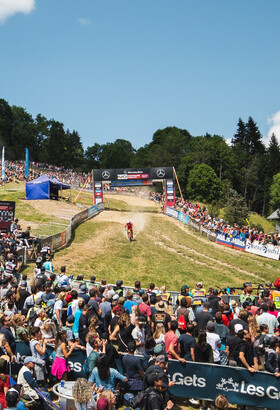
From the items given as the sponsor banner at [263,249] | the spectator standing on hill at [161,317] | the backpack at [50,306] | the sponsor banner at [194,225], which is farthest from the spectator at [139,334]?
the sponsor banner at [194,225]

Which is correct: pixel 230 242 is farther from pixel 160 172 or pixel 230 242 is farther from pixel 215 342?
pixel 215 342

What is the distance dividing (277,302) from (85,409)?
1040cm

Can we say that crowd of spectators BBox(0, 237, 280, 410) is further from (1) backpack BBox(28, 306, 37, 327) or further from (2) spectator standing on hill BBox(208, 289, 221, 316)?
(2) spectator standing on hill BBox(208, 289, 221, 316)

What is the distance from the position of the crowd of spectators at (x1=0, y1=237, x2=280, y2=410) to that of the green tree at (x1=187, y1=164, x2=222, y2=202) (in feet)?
240

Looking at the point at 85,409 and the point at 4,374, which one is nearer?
the point at 85,409

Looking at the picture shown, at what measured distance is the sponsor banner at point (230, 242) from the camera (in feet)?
113

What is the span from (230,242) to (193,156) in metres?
Result: 59.6

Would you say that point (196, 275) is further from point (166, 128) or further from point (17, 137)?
point (166, 128)

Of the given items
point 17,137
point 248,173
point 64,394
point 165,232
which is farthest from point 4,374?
point 17,137

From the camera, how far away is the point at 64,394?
697 centimetres

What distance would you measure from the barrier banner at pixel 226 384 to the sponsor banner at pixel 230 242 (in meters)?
27.3

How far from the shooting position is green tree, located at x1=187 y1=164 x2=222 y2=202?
82.9m

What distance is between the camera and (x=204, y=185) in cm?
8275

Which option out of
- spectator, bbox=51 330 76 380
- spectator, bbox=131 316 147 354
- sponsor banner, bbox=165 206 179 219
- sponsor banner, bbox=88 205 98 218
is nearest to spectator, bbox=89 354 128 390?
spectator, bbox=131 316 147 354
